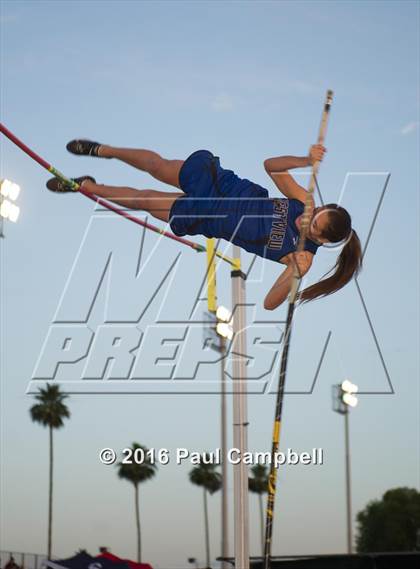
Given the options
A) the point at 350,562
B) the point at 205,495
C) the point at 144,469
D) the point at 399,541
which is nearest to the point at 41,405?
the point at 144,469

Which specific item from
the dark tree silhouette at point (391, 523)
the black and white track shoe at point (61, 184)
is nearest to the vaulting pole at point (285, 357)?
the black and white track shoe at point (61, 184)

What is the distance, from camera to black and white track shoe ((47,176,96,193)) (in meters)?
6.93

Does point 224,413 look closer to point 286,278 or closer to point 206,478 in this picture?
point 286,278

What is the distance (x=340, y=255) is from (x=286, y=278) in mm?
400

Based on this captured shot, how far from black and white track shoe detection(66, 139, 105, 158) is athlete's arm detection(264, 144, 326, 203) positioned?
157cm

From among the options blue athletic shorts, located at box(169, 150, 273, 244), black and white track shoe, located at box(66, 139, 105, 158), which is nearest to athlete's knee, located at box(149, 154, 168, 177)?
blue athletic shorts, located at box(169, 150, 273, 244)

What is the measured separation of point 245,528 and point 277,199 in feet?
12.3

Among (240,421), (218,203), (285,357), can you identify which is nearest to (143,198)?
(218,203)

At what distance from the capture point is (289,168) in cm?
527

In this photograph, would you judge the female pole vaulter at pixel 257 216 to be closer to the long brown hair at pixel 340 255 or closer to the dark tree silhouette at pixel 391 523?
the long brown hair at pixel 340 255

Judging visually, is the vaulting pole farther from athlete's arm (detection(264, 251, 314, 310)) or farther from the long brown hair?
the long brown hair

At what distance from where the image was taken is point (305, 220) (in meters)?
5.32

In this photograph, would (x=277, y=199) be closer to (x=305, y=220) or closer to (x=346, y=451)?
(x=305, y=220)

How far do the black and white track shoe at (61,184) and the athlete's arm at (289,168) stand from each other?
6.45 feet
